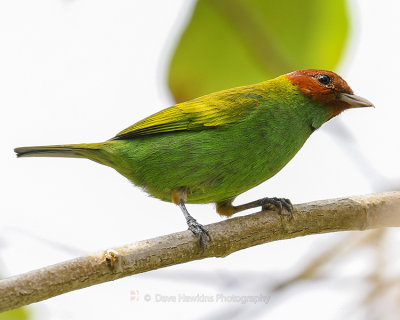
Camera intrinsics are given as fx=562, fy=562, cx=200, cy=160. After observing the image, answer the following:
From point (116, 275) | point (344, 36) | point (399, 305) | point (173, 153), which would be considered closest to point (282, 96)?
point (173, 153)

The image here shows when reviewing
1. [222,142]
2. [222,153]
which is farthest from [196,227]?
[222,142]

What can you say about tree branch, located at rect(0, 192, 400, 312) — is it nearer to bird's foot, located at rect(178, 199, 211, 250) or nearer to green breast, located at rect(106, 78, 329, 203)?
bird's foot, located at rect(178, 199, 211, 250)

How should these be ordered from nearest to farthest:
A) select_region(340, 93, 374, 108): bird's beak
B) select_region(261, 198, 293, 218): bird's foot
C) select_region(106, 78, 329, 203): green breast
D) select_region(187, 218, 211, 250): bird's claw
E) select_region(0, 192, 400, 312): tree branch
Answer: select_region(0, 192, 400, 312): tree branch, select_region(187, 218, 211, 250): bird's claw, select_region(261, 198, 293, 218): bird's foot, select_region(106, 78, 329, 203): green breast, select_region(340, 93, 374, 108): bird's beak

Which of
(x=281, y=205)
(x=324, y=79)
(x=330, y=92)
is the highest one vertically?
(x=324, y=79)

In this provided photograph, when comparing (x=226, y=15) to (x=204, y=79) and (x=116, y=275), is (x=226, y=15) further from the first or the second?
(x=116, y=275)

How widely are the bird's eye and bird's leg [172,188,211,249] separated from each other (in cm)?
146

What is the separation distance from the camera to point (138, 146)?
14.2ft

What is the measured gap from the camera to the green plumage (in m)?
4.05

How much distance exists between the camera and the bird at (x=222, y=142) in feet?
13.3

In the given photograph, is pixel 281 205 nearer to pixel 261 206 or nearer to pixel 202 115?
pixel 261 206

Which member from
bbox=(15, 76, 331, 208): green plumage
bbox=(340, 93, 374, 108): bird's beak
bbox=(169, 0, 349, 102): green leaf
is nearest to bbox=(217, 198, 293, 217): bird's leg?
bbox=(15, 76, 331, 208): green plumage

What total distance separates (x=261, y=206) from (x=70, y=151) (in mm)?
1522

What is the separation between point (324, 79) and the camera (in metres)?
4.56

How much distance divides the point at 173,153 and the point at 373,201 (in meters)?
1.47
